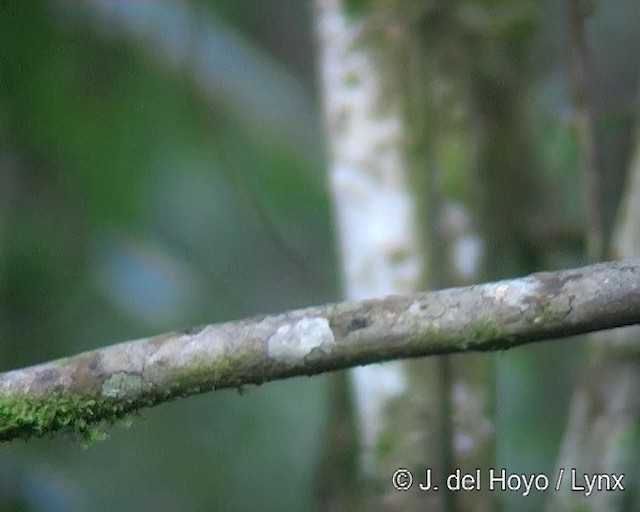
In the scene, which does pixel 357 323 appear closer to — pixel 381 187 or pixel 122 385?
pixel 122 385

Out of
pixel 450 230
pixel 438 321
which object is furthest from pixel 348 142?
pixel 438 321

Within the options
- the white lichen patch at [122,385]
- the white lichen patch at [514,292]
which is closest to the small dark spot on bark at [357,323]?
the white lichen patch at [514,292]

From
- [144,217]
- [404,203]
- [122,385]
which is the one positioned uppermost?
[144,217]

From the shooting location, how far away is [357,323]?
1114 millimetres

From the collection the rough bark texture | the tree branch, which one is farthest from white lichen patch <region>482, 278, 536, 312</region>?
the rough bark texture

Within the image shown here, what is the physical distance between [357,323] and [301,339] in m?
0.06

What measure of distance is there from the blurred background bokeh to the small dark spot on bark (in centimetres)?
164

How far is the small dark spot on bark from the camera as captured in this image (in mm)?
1111

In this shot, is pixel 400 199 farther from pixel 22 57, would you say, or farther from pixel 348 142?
pixel 22 57

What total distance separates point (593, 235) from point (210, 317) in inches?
61.5

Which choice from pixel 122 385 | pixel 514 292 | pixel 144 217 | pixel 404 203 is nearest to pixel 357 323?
pixel 514 292

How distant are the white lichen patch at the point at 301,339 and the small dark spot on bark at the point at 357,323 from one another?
0.02 m

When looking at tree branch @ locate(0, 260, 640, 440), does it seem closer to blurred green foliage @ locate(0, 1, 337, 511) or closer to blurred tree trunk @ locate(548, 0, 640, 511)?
blurred tree trunk @ locate(548, 0, 640, 511)

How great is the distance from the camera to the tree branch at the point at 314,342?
1072 millimetres
